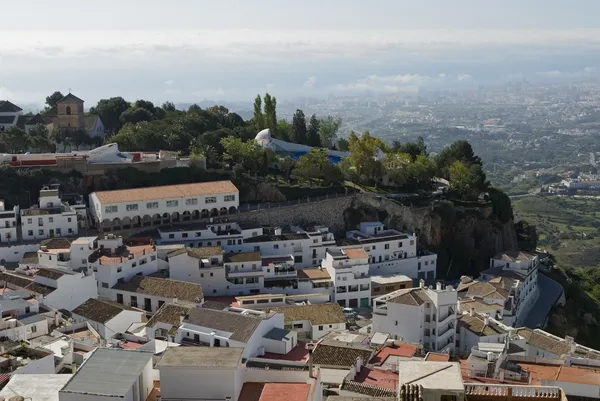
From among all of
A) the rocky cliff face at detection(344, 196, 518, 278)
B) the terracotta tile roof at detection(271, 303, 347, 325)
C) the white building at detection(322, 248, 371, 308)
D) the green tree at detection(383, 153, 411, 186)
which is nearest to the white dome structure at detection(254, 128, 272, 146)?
the green tree at detection(383, 153, 411, 186)

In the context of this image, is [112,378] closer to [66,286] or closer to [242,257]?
[66,286]

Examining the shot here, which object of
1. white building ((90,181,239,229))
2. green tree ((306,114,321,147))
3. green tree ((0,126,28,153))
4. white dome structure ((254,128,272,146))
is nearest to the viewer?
white building ((90,181,239,229))

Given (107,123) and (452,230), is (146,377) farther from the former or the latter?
(107,123)

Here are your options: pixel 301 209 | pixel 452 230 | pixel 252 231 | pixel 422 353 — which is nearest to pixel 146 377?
pixel 422 353

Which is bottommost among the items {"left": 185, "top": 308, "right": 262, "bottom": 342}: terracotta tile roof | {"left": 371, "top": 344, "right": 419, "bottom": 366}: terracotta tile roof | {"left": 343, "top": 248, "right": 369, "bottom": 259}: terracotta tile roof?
{"left": 371, "top": 344, "right": 419, "bottom": 366}: terracotta tile roof

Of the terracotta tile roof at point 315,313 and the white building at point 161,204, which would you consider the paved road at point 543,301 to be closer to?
the terracotta tile roof at point 315,313

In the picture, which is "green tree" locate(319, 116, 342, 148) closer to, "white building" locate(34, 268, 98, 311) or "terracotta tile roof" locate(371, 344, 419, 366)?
"white building" locate(34, 268, 98, 311)

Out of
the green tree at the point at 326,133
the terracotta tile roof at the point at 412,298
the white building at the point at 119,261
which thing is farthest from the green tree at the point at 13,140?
the terracotta tile roof at the point at 412,298
